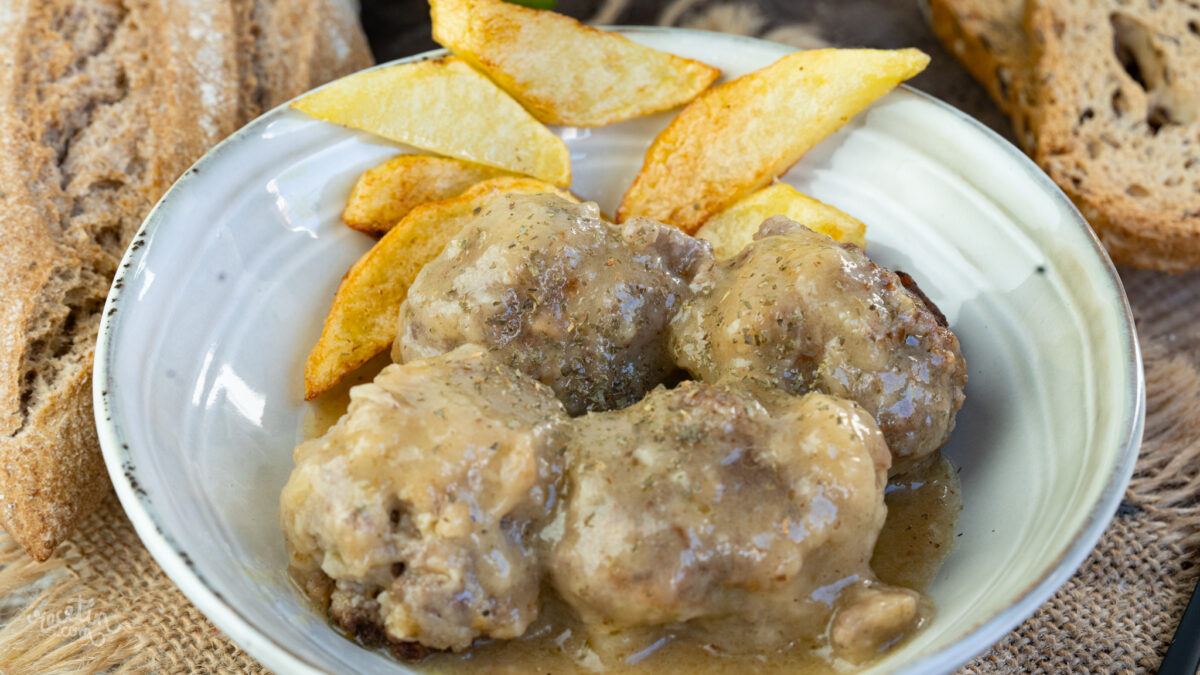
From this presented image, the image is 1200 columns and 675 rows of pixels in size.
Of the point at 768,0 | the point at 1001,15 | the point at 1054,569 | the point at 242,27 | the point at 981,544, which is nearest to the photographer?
the point at 1054,569

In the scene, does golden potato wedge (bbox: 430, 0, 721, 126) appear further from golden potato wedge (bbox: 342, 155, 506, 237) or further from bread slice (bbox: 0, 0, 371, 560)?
bread slice (bbox: 0, 0, 371, 560)

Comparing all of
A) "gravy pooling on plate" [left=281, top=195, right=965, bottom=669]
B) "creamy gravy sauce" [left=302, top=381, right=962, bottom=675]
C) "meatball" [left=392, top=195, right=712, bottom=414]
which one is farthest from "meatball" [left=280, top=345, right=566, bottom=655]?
"meatball" [left=392, top=195, right=712, bottom=414]

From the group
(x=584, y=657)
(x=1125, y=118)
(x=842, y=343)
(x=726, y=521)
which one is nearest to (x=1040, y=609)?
(x=842, y=343)

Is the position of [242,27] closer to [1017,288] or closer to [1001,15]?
[1017,288]

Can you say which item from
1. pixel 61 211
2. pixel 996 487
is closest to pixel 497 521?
pixel 996 487

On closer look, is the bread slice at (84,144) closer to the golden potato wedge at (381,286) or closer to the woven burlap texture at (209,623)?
the woven burlap texture at (209,623)

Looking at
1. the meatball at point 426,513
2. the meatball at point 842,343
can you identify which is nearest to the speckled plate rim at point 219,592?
the meatball at point 426,513
